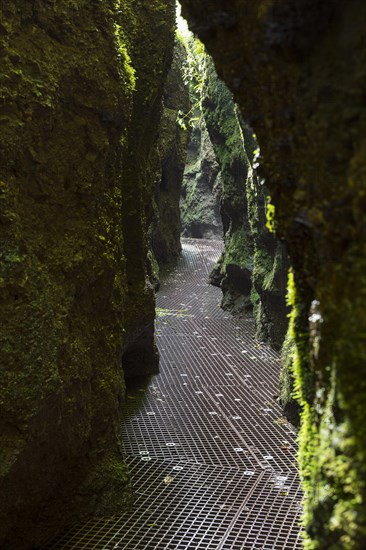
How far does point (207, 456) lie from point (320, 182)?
17.7 feet

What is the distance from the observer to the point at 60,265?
216 inches

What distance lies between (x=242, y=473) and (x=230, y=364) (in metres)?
4.01

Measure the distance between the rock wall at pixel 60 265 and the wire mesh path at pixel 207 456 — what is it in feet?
1.59

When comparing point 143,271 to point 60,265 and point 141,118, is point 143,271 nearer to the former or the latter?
point 141,118

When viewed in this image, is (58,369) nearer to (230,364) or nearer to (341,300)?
(341,300)

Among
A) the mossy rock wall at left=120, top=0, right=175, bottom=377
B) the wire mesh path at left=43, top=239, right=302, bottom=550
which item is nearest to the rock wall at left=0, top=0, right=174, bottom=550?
the wire mesh path at left=43, top=239, right=302, bottom=550

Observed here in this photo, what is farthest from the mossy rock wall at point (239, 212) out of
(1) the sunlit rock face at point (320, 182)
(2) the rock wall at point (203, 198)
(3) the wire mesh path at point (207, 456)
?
(1) the sunlit rock face at point (320, 182)

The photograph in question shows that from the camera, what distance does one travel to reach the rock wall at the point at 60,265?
4938 millimetres

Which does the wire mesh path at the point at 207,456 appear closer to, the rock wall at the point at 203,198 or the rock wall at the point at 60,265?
the rock wall at the point at 60,265

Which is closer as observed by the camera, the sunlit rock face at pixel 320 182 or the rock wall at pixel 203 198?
the sunlit rock face at pixel 320 182

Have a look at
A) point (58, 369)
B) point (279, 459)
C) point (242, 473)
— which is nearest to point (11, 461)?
point (58, 369)

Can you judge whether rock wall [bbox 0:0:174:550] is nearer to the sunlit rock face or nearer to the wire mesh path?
the wire mesh path

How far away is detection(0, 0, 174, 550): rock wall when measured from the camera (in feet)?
16.2

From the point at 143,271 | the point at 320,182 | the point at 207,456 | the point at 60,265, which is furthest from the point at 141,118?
the point at 320,182
